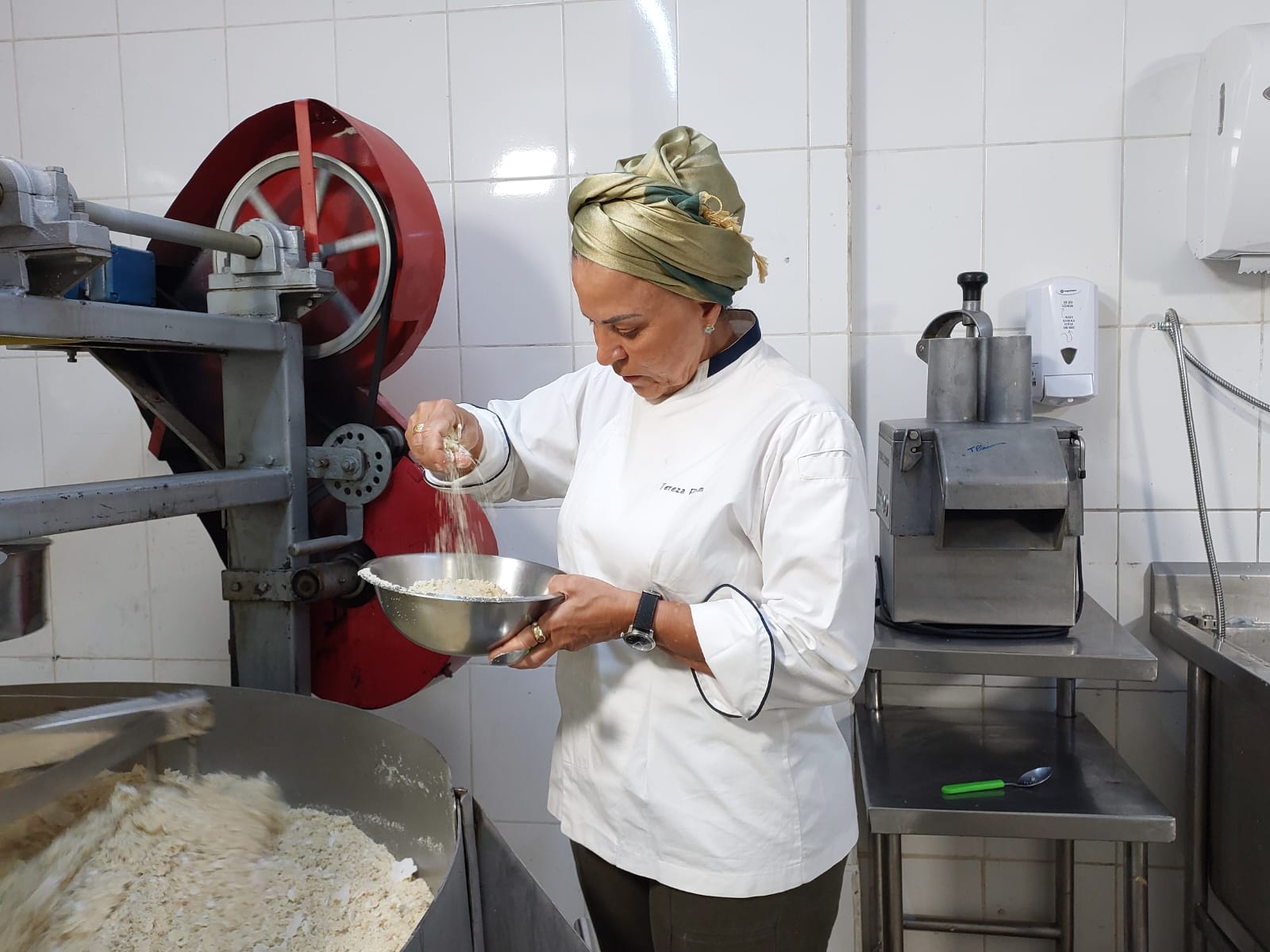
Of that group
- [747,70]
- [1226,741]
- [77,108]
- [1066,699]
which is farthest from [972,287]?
[77,108]

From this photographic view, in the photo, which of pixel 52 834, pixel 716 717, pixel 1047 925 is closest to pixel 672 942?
pixel 716 717

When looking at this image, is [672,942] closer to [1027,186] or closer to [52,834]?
[52,834]

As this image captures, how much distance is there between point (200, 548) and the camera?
237 cm

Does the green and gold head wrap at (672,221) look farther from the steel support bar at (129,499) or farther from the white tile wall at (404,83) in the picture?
the white tile wall at (404,83)

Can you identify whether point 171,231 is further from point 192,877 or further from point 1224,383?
point 1224,383

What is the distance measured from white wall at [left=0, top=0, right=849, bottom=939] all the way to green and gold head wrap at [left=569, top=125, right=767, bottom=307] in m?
0.75

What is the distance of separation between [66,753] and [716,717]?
87cm

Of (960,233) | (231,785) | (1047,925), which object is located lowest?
(1047,925)

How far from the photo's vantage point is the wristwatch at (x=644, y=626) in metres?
1.25

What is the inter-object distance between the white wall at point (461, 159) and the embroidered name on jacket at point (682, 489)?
2.68ft

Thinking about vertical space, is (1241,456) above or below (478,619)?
above

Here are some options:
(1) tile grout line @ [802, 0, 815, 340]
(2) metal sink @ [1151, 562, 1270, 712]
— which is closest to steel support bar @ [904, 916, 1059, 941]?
(2) metal sink @ [1151, 562, 1270, 712]

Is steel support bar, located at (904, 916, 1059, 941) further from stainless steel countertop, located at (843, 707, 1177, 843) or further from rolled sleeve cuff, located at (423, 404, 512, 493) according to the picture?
rolled sleeve cuff, located at (423, 404, 512, 493)

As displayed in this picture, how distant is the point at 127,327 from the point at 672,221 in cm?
71
